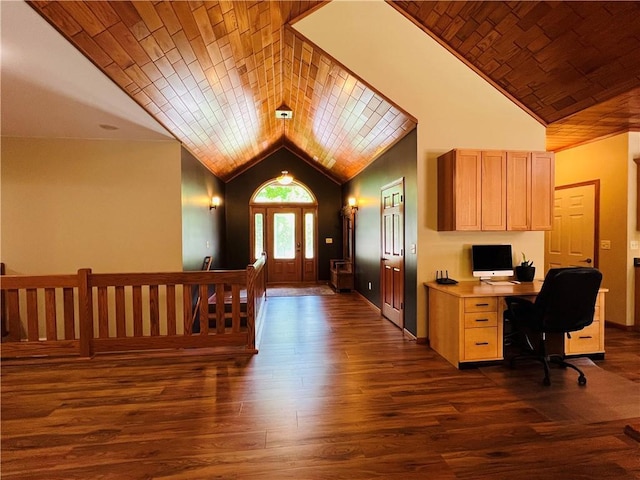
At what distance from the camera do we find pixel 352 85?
12.9 feet

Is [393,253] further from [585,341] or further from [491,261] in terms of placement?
[585,341]

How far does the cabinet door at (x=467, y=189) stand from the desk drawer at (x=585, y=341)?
153 cm

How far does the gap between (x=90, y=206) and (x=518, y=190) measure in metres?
5.42

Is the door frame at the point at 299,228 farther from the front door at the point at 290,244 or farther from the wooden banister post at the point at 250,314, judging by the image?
the wooden banister post at the point at 250,314

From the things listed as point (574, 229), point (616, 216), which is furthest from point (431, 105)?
point (574, 229)

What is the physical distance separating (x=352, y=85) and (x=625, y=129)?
368cm

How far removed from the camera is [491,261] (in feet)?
12.6

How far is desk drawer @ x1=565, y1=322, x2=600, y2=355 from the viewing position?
3.42 meters

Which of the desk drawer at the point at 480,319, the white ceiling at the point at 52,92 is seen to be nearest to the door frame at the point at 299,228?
the white ceiling at the point at 52,92

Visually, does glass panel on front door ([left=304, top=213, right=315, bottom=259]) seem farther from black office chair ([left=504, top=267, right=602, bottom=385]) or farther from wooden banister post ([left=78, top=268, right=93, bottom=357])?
black office chair ([left=504, top=267, right=602, bottom=385])

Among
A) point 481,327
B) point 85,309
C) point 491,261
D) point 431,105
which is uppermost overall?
point 431,105

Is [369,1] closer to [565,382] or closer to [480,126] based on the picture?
[480,126]

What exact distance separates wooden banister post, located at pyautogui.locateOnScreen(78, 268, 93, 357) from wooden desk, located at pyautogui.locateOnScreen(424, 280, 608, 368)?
3.79m

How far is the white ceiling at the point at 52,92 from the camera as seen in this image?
7.46 ft
